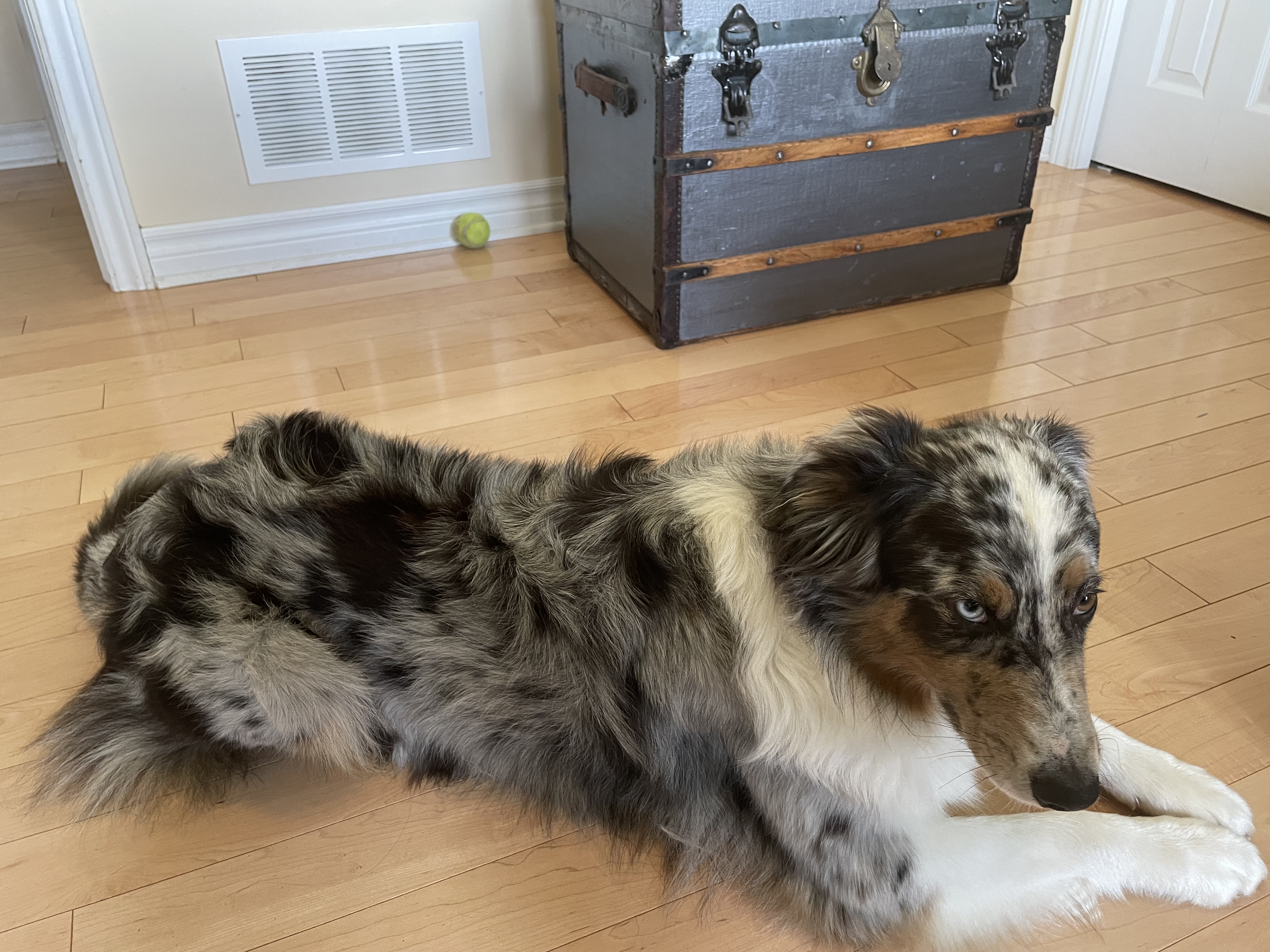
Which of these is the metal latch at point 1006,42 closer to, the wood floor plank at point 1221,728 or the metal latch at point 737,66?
the metal latch at point 737,66

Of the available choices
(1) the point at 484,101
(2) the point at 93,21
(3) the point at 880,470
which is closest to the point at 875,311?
(1) the point at 484,101

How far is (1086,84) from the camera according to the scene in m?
4.16

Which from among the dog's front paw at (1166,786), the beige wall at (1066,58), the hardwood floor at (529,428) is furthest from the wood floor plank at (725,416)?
the beige wall at (1066,58)

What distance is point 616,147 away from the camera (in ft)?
9.32

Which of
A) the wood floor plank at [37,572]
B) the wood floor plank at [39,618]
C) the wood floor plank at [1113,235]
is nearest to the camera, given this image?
the wood floor plank at [39,618]

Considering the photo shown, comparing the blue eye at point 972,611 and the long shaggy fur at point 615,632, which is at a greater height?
the blue eye at point 972,611

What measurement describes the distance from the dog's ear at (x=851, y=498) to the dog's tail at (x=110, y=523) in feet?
3.68

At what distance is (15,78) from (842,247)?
443cm

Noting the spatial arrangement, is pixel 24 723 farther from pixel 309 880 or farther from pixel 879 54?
pixel 879 54

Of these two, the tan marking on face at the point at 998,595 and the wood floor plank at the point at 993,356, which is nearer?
the tan marking on face at the point at 998,595

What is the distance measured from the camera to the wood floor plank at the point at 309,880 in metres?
1.34

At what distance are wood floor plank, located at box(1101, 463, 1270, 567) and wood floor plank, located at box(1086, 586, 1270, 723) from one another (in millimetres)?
196

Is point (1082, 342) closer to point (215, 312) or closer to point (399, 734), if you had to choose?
point (399, 734)

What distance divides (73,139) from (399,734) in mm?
2526
